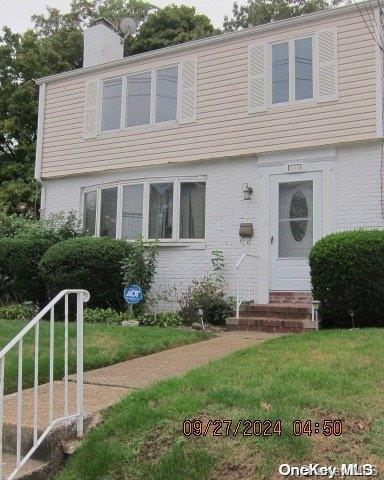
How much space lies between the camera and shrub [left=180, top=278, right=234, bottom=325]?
9.84 m

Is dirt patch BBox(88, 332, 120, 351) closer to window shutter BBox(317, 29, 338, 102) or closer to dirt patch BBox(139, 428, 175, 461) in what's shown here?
dirt patch BBox(139, 428, 175, 461)

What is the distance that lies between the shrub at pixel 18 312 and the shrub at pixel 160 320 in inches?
89.5

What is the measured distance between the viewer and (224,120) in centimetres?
1088

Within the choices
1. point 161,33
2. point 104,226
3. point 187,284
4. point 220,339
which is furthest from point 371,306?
point 161,33

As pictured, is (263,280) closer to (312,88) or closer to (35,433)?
(312,88)

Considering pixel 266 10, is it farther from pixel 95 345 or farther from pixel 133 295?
pixel 95 345

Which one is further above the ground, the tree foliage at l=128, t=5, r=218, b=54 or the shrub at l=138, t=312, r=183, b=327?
the tree foliage at l=128, t=5, r=218, b=54

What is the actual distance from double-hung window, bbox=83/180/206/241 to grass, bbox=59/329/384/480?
6484 mm

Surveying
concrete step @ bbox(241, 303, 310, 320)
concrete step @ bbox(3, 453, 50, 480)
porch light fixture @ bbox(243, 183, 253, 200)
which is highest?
porch light fixture @ bbox(243, 183, 253, 200)

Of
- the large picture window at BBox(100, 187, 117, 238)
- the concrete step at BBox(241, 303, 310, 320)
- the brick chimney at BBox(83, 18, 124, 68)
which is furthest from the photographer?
the brick chimney at BBox(83, 18, 124, 68)

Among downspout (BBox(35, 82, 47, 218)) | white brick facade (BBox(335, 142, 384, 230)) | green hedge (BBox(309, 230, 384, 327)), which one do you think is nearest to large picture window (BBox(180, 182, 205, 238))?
white brick facade (BBox(335, 142, 384, 230))

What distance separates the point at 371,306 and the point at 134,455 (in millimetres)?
5479

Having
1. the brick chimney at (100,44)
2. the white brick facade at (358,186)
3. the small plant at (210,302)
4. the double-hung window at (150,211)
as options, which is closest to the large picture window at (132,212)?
the double-hung window at (150,211)

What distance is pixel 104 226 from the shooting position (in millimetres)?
12297
